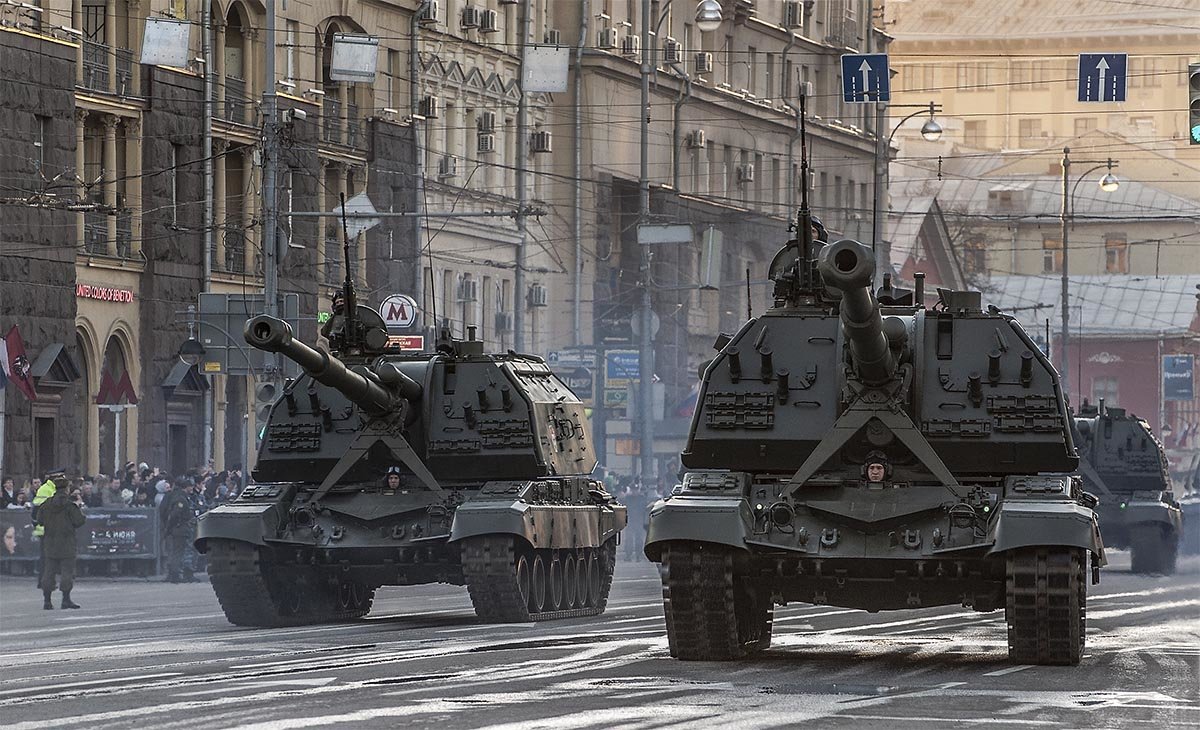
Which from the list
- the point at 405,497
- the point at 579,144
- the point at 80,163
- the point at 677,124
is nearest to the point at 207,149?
the point at 80,163

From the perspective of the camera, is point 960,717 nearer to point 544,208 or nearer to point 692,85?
point 544,208

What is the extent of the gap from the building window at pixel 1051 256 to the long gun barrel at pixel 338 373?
8835 cm

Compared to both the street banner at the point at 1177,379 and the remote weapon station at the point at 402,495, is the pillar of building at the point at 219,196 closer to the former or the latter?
the remote weapon station at the point at 402,495

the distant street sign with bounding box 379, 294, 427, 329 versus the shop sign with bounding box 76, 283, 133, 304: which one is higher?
the shop sign with bounding box 76, 283, 133, 304

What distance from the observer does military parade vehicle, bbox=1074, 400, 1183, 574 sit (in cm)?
Result: 4038

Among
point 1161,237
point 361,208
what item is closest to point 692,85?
point 361,208

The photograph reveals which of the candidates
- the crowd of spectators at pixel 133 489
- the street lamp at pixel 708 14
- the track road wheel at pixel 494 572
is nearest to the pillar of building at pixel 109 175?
the crowd of spectators at pixel 133 489

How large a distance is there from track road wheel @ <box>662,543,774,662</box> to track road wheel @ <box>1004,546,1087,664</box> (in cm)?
191

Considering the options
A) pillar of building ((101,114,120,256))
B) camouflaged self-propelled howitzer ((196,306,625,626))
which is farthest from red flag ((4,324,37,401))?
camouflaged self-propelled howitzer ((196,306,625,626))

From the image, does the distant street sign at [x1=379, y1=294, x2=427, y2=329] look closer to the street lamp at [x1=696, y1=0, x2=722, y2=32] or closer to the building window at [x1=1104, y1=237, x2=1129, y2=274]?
the street lamp at [x1=696, y1=0, x2=722, y2=32]

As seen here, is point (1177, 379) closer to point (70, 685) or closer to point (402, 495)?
point (402, 495)

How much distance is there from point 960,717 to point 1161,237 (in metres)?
101

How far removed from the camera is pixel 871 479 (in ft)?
65.0

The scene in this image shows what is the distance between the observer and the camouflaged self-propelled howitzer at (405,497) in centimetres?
2467
